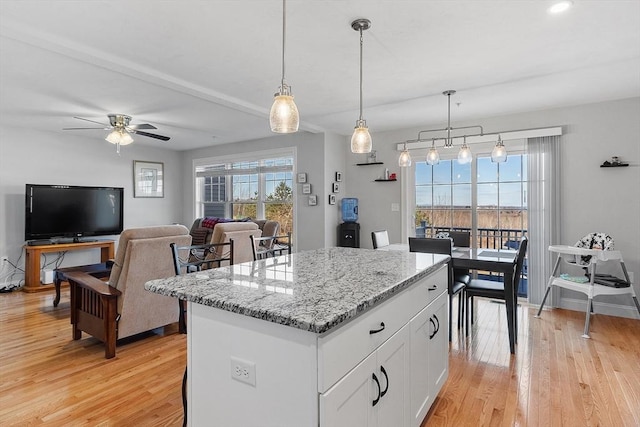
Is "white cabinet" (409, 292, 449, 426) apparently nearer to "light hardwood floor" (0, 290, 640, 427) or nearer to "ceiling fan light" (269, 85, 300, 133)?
"light hardwood floor" (0, 290, 640, 427)

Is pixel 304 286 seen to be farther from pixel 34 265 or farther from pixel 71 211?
pixel 71 211

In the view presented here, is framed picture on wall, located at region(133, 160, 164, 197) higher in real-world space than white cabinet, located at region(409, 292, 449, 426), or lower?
higher

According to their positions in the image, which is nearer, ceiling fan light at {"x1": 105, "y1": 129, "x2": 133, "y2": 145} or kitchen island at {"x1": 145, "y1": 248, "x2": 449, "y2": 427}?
kitchen island at {"x1": 145, "y1": 248, "x2": 449, "y2": 427}

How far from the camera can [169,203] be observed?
24.5 ft

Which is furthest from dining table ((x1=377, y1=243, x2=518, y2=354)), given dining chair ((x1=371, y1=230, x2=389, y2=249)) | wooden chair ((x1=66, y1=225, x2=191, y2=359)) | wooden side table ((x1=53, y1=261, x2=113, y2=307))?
wooden side table ((x1=53, y1=261, x2=113, y2=307))

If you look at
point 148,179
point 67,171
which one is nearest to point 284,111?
point 67,171

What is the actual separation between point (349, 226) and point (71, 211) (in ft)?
15.1

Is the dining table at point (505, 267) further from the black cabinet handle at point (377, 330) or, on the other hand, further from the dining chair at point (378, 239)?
the black cabinet handle at point (377, 330)

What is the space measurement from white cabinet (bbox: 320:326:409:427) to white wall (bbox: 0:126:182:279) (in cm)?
627

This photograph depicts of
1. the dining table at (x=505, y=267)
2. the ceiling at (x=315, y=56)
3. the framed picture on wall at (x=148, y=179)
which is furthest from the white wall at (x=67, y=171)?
the dining table at (x=505, y=267)

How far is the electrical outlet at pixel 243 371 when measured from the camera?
1156mm

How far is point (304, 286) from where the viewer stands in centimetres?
145

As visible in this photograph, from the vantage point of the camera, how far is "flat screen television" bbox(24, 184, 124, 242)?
5.25 m

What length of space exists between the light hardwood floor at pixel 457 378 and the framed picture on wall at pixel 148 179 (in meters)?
3.70
